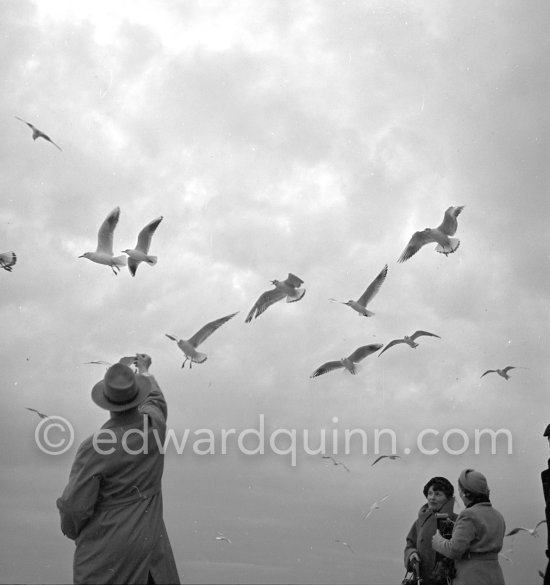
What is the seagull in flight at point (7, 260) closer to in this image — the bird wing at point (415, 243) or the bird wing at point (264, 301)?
the bird wing at point (264, 301)

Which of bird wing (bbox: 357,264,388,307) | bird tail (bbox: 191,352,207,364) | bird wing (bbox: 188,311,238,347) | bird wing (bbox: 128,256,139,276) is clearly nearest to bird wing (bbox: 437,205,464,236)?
bird wing (bbox: 357,264,388,307)

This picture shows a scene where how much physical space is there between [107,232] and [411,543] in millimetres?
8798

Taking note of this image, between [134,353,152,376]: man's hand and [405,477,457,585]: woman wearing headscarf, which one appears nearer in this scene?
[134,353,152,376]: man's hand

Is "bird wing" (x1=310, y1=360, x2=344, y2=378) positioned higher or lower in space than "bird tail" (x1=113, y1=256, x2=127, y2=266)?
lower

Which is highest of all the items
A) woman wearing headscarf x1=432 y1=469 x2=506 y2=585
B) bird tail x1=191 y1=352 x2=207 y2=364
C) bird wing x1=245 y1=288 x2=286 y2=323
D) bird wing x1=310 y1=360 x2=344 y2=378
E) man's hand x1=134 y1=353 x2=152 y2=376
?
bird wing x1=245 y1=288 x2=286 y2=323

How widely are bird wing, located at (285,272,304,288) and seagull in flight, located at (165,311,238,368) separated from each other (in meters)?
1.64

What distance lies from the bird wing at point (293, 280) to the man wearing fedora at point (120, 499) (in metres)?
8.84

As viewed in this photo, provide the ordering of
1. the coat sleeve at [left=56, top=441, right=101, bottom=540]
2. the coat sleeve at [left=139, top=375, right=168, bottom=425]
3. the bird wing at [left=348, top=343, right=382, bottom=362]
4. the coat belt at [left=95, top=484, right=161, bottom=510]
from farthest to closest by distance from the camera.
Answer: the bird wing at [left=348, top=343, right=382, bottom=362], the coat sleeve at [left=139, top=375, right=168, bottom=425], the coat belt at [left=95, top=484, right=161, bottom=510], the coat sleeve at [left=56, top=441, right=101, bottom=540]

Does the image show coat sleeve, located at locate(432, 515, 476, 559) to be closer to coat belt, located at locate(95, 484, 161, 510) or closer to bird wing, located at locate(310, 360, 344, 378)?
coat belt, located at locate(95, 484, 161, 510)

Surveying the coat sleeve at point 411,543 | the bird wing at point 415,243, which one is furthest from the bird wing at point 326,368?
the coat sleeve at point 411,543

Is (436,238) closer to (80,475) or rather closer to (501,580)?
(501,580)

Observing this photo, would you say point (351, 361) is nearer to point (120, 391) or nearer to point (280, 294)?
point (280, 294)

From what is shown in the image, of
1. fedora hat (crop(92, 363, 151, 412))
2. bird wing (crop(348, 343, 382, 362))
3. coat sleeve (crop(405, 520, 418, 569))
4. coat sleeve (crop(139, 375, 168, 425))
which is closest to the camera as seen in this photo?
fedora hat (crop(92, 363, 151, 412))

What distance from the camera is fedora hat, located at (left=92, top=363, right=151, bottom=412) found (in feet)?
17.4
